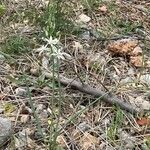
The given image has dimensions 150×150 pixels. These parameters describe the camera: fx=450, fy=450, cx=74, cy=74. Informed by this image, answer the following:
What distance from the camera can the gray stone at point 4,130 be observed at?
2.12m

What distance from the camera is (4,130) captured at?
214 cm

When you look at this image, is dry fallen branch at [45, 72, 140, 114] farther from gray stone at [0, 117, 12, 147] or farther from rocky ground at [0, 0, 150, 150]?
gray stone at [0, 117, 12, 147]

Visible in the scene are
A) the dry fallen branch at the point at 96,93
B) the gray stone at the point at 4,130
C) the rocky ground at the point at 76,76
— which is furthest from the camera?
the dry fallen branch at the point at 96,93

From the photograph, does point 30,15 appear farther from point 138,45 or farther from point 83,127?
point 83,127

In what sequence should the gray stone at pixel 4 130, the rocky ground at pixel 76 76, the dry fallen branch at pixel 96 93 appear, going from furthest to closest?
1. the dry fallen branch at pixel 96 93
2. the rocky ground at pixel 76 76
3. the gray stone at pixel 4 130

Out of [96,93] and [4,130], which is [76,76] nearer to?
[96,93]

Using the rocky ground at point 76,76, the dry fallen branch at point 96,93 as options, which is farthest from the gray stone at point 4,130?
the dry fallen branch at point 96,93

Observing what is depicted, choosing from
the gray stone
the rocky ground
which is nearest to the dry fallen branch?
the rocky ground

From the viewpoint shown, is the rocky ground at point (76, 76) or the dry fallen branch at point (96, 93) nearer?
the rocky ground at point (76, 76)

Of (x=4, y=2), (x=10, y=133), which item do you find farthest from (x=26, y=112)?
(x=4, y=2)

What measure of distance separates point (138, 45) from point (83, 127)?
881mm

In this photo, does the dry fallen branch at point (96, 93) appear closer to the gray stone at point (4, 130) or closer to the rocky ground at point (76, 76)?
the rocky ground at point (76, 76)

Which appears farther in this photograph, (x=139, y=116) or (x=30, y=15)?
(x=30, y=15)

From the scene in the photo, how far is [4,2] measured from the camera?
10.6 ft
